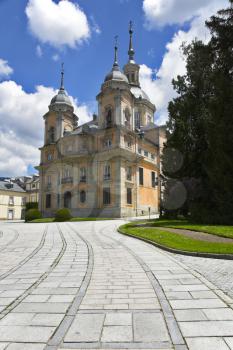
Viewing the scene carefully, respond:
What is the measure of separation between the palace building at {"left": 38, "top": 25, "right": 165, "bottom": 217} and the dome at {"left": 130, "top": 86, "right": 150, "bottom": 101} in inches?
279

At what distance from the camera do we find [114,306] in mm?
5043

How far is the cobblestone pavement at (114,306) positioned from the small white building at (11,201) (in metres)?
62.7

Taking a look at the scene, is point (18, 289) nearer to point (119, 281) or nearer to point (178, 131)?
point (119, 281)

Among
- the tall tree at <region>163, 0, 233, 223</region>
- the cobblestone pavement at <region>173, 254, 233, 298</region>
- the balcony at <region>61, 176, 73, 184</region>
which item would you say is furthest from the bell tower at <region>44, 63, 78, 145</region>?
the cobblestone pavement at <region>173, 254, 233, 298</region>

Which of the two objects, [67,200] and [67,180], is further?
[67,180]

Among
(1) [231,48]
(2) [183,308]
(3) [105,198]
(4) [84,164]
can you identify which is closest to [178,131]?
(1) [231,48]

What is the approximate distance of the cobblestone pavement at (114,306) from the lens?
12.2 ft

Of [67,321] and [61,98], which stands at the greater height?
[61,98]

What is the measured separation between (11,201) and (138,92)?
124 ft

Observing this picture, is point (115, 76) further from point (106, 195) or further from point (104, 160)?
point (106, 195)

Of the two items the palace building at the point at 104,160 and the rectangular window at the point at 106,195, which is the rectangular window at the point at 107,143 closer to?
the palace building at the point at 104,160

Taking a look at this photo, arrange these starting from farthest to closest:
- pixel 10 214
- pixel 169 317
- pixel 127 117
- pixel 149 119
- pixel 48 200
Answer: pixel 10 214
pixel 149 119
pixel 48 200
pixel 127 117
pixel 169 317

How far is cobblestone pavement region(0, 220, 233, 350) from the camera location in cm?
371

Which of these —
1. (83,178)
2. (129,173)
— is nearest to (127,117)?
(129,173)
